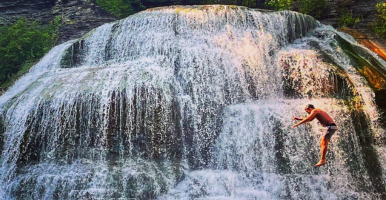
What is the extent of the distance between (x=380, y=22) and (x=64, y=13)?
13.5m

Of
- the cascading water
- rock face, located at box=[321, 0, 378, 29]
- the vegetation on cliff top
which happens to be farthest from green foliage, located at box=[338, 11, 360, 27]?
the cascading water

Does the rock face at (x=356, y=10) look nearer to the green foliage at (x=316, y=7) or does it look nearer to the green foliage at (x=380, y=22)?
the green foliage at (x=316, y=7)

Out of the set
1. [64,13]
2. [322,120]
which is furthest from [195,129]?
[64,13]

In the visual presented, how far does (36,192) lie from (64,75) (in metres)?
3.49

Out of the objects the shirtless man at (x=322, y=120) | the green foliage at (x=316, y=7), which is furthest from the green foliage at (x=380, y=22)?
the shirtless man at (x=322, y=120)

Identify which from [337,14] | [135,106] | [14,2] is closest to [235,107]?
[135,106]

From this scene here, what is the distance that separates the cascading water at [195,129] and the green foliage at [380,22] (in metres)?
2.39

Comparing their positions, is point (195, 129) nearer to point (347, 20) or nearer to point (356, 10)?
point (347, 20)

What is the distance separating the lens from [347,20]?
12508 mm

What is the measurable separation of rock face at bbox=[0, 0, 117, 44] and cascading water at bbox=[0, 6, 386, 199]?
610cm

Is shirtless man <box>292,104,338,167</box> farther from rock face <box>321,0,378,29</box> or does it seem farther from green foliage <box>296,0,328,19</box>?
green foliage <box>296,0,328,19</box>

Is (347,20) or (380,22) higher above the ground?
(380,22)

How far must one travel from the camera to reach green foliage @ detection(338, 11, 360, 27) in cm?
1243

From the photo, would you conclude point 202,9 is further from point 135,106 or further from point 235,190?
point 235,190
